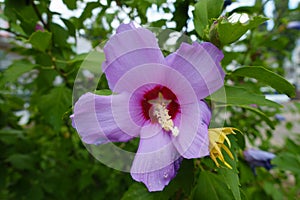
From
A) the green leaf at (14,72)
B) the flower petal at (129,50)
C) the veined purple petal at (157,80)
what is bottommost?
the green leaf at (14,72)

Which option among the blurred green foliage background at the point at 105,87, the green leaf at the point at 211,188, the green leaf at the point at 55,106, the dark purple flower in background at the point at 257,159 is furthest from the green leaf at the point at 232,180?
the green leaf at the point at 55,106

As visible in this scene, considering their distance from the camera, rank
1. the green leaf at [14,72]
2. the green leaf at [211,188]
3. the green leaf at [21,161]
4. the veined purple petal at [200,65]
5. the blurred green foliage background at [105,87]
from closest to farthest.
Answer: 1. the veined purple petal at [200,65]
2. the blurred green foliage background at [105,87]
3. the green leaf at [211,188]
4. the green leaf at [14,72]
5. the green leaf at [21,161]

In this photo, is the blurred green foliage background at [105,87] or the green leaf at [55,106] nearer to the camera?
the blurred green foliage background at [105,87]

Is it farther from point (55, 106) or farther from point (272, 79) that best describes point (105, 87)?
point (272, 79)

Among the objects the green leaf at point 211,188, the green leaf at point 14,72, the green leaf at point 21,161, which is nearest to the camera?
the green leaf at point 211,188

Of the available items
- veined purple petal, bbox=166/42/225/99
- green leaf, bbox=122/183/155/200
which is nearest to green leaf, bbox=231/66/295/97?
veined purple petal, bbox=166/42/225/99

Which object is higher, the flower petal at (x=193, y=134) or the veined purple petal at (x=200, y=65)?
the veined purple petal at (x=200, y=65)

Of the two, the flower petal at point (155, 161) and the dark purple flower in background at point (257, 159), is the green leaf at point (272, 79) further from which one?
the dark purple flower in background at point (257, 159)
